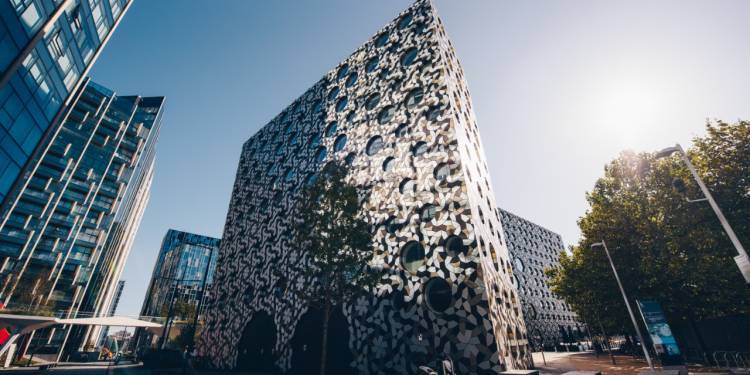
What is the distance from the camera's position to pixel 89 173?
205 feet

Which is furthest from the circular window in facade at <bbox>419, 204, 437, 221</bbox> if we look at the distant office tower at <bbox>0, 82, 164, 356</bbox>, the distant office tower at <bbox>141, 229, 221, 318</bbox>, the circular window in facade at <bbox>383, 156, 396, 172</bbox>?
the distant office tower at <bbox>141, 229, 221, 318</bbox>

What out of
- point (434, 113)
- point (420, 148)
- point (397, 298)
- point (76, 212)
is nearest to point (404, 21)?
point (434, 113)

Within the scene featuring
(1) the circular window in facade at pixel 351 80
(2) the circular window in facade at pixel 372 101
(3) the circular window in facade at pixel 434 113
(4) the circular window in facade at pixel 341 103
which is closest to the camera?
(3) the circular window in facade at pixel 434 113

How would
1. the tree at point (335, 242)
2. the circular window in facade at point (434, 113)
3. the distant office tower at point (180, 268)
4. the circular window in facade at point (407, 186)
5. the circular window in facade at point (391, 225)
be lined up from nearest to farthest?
1. the tree at point (335, 242)
2. the circular window in facade at point (391, 225)
3. the circular window in facade at point (407, 186)
4. the circular window in facade at point (434, 113)
5. the distant office tower at point (180, 268)

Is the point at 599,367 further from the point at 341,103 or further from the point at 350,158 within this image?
the point at 341,103

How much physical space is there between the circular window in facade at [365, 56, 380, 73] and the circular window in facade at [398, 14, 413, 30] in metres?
3.19

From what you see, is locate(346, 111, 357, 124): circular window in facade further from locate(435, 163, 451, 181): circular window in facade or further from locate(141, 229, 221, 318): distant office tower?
locate(141, 229, 221, 318): distant office tower

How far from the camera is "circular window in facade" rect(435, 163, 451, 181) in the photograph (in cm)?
1807

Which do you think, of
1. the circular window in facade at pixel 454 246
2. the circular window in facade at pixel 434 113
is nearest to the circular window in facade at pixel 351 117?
the circular window in facade at pixel 434 113

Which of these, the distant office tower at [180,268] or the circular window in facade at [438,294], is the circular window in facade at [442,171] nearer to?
the circular window in facade at [438,294]

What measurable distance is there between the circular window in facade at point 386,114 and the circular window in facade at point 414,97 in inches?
51.1

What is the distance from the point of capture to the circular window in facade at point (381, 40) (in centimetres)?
2686

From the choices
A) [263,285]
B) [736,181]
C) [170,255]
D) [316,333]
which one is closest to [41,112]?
[263,285]

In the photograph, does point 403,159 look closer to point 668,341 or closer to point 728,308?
point 668,341
